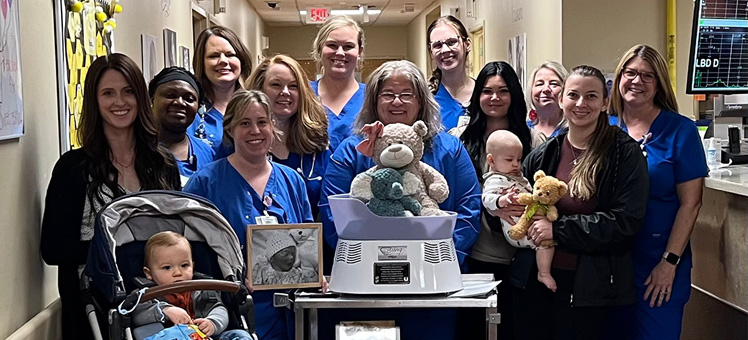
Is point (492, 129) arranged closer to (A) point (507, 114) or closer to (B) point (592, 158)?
(A) point (507, 114)

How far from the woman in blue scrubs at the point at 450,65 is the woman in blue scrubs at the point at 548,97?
339 millimetres

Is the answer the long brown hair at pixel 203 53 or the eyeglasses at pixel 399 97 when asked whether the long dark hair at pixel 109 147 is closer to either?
the eyeglasses at pixel 399 97

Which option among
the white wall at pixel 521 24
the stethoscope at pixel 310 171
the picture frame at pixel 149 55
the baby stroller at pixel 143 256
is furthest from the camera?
the white wall at pixel 521 24

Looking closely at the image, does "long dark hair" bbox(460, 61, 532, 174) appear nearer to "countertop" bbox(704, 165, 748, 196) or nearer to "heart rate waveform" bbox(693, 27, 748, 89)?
"countertop" bbox(704, 165, 748, 196)

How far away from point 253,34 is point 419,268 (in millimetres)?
10913

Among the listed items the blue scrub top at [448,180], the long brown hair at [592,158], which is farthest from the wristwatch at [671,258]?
the blue scrub top at [448,180]

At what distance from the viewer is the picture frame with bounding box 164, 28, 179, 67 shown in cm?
555

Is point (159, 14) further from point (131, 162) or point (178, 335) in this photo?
point (178, 335)

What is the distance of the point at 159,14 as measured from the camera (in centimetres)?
537

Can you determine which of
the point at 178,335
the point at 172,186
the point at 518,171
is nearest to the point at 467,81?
the point at 518,171

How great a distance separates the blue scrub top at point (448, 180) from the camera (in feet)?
8.87

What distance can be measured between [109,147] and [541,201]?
137 centimetres

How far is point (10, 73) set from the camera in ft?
7.63

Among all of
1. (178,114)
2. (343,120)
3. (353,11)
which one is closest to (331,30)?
(343,120)
